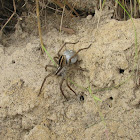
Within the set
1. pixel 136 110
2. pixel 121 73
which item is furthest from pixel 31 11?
pixel 136 110

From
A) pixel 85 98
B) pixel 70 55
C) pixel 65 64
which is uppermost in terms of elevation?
pixel 70 55

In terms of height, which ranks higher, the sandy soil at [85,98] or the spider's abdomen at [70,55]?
the spider's abdomen at [70,55]

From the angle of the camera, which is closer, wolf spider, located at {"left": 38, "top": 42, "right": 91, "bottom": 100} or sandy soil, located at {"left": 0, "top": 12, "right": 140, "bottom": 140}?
sandy soil, located at {"left": 0, "top": 12, "right": 140, "bottom": 140}

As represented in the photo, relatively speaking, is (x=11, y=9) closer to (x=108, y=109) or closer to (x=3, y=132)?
(x=3, y=132)

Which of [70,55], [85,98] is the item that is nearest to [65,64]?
[70,55]

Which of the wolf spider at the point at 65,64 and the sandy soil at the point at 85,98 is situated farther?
the wolf spider at the point at 65,64

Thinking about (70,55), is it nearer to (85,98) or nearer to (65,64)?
(65,64)

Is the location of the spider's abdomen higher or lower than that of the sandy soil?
higher

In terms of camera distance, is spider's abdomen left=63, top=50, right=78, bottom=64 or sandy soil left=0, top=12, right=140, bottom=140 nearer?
sandy soil left=0, top=12, right=140, bottom=140
